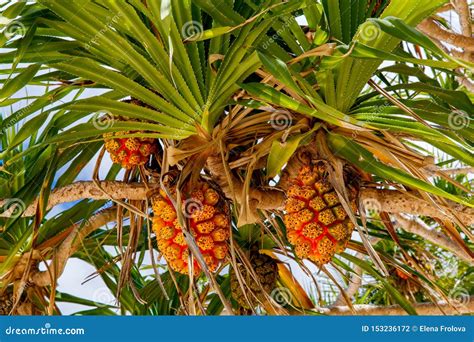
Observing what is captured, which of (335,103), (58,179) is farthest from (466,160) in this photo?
(58,179)

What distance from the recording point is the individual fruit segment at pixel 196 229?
1.64m

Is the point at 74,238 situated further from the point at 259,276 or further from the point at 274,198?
the point at 274,198

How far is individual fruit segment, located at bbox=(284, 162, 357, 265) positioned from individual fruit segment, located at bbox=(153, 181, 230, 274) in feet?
0.56

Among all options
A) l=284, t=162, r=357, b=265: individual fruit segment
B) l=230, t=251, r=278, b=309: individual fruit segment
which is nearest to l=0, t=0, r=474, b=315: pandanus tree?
l=284, t=162, r=357, b=265: individual fruit segment

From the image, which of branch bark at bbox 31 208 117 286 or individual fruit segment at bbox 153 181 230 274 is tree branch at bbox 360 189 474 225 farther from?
branch bark at bbox 31 208 117 286

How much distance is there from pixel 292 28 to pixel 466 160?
1.55 ft

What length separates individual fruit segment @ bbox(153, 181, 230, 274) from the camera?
1.64 metres

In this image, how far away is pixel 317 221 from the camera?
157 cm

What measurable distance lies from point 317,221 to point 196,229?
278 mm

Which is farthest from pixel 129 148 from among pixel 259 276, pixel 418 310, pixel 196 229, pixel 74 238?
pixel 418 310

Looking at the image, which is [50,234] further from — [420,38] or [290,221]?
[420,38]

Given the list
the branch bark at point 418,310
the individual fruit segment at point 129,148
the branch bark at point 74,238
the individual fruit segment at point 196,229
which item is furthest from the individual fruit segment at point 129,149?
the branch bark at point 418,310

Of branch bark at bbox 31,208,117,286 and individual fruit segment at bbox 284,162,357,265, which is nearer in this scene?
individual fruit segment at bbox 284,162,357,265

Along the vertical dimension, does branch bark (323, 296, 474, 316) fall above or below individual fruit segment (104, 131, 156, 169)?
below
